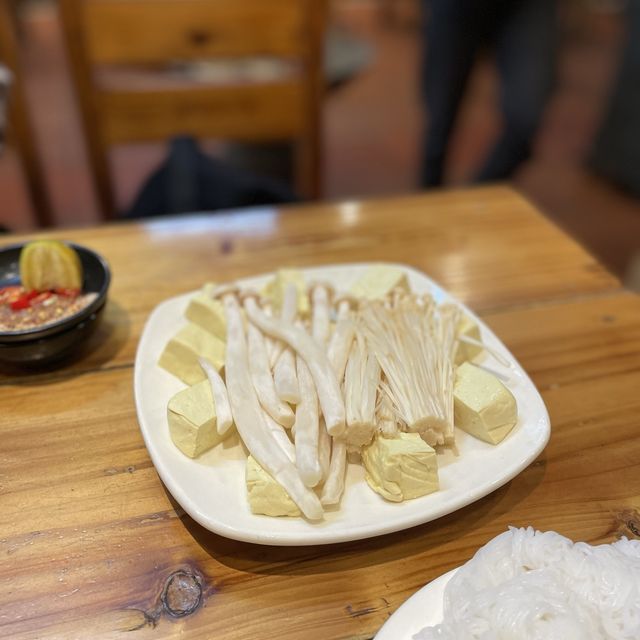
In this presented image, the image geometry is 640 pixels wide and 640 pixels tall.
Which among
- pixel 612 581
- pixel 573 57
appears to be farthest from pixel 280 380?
pixel 573 57

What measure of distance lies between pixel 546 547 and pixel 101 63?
149cm

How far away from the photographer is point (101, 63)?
61.2 inches

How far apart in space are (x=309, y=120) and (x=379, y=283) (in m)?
0.90

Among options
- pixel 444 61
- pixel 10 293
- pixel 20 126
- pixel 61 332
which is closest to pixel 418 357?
pixel 61 332

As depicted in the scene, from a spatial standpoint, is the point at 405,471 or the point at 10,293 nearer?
the point at 405,471

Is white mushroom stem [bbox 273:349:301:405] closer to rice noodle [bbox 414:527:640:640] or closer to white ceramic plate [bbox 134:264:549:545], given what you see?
white ceramic plate [bbox 134:264:549:545]

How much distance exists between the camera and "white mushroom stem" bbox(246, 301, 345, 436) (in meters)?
0.73

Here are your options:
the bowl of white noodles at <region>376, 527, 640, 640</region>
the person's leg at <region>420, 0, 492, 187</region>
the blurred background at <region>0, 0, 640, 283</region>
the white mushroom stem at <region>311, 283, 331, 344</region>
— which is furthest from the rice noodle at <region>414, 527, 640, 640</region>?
the person's leg at <region>420, 0, 492, 187</region>

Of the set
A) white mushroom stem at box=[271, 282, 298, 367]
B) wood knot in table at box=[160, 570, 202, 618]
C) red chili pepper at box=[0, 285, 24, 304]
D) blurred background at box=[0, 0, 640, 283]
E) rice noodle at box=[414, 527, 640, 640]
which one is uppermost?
rice noodle at box=[414, 527, 640, 640]

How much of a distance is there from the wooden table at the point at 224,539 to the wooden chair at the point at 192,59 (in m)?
0.54

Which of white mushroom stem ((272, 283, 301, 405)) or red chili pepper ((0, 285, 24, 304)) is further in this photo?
red chili pepper ((0, 285, 24, 304))

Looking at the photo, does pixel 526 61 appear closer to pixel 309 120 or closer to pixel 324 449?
pixel 309 120

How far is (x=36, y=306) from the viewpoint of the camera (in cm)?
91

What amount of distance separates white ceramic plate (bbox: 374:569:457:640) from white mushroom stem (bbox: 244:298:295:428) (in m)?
0.24
